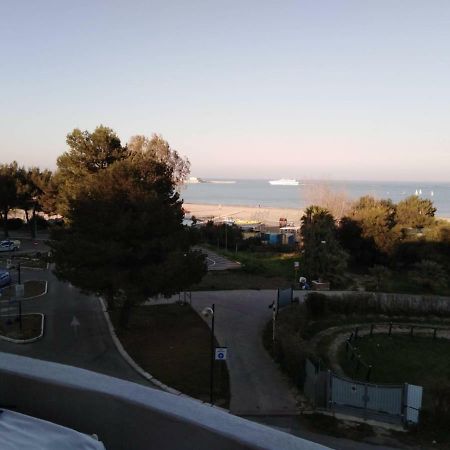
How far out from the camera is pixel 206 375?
1561cm

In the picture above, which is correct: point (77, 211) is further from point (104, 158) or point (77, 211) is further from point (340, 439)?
point (104, 158)

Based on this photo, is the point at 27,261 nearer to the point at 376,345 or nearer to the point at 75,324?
the point at 75,324

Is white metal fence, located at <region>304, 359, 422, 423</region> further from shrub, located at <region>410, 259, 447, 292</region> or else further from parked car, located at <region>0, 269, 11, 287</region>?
parked car, located at <region>0, 269, 11, 287</region>

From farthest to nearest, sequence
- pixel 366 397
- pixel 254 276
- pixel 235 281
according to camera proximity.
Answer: pixel 254 276, pixel 235 281, pixel 366 397

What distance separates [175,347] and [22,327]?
6589 millimetres

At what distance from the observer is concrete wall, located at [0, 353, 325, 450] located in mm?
2596

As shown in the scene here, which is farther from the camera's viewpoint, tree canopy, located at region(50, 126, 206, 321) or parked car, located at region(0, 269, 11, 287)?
parked car, located at region(0, 269, 11, 287)

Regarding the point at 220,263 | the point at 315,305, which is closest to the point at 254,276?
the point at 220,263

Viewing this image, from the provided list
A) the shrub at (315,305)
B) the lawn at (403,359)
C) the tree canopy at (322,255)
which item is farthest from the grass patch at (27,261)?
the lawn at (403,359)

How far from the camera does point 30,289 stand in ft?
88.4

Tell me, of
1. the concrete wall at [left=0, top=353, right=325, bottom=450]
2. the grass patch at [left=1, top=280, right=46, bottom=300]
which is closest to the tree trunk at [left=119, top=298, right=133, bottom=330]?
the grass patch at [left=1, top=280, right=46, bottom=300]

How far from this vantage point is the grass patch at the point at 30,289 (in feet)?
82.9

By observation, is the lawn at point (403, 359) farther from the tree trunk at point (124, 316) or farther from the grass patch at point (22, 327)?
the grass patch at point (22, 327)

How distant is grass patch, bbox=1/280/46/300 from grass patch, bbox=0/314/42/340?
3.98m
